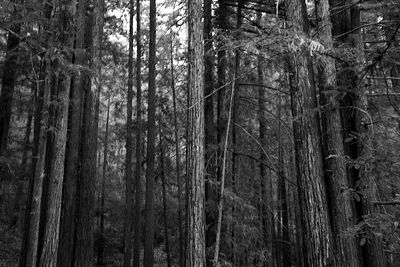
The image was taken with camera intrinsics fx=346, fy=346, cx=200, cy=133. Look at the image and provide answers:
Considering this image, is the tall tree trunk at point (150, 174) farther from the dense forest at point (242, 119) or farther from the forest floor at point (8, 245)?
the forest floor at point (8, 245)

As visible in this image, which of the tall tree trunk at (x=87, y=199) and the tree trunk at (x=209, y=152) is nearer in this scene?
the tree trunk at (x=209, y=152)

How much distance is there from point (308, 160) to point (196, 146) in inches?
81.7

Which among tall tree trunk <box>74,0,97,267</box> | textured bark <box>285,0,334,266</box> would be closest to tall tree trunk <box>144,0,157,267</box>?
tall tree trunk <box>74,0,97,267</box>

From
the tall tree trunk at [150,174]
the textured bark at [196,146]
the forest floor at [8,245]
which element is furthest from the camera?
the forest floor at [8,245]

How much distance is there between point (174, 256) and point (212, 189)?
16932mm

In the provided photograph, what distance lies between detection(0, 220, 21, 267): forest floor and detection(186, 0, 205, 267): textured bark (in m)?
13.1

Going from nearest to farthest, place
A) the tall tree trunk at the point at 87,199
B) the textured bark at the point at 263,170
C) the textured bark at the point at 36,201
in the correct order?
the textured bark at the point at 36,201, the tall tree trunk at the point at 87,199, the textured bark at the point at 263,170

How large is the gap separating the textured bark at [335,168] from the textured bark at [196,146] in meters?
2.21

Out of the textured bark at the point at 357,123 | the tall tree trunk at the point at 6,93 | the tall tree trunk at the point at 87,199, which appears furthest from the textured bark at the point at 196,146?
the tall tree trunk at the point at 6,93

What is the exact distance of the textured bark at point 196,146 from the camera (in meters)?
6.12

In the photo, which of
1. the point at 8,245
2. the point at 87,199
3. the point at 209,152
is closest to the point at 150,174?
the point at 87,199

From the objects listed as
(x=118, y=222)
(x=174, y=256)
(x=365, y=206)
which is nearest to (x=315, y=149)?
(x=365, y=206)

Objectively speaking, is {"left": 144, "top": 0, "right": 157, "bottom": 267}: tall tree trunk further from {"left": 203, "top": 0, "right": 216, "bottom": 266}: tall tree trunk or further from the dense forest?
{"left": 203, "top": 0, "right": 216, "bottom": 266}: tall tree trunk

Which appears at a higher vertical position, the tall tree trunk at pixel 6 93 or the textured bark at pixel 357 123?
→ the tall tree trunk at pixel 6 93
